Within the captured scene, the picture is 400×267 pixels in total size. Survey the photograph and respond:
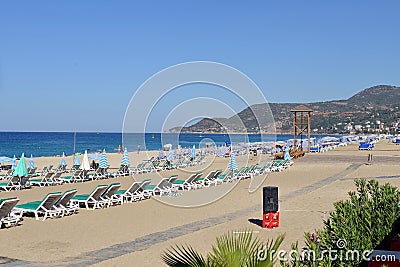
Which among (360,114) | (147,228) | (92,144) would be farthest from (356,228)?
(360,114)

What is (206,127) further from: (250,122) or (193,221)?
(193,221)

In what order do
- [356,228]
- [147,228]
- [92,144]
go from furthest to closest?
[92,144] < [147,228] < [356,228]

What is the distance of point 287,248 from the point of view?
743 cm

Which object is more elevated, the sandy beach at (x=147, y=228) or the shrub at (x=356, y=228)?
the shrub at (x=356, y=228)

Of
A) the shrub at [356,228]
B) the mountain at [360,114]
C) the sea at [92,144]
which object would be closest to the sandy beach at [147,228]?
the shrub at [356,228]

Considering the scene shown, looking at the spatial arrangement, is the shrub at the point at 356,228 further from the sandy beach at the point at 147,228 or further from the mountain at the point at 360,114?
the mountain at the point at 360,114

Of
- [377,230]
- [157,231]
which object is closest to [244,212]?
[157,231]

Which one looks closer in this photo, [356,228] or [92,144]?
[356,228]

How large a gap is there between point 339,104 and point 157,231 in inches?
5607

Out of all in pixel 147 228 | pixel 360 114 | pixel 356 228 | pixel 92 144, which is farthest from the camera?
pixel 360 114

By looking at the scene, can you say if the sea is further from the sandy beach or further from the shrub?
the shrub

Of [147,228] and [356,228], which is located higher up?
[356,228]

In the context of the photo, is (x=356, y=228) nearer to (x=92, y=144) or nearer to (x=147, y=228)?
(x=147, y=228)

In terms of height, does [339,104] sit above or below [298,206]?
above
